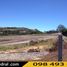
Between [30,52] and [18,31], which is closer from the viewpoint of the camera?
[30,52]

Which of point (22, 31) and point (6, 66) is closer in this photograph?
point (6, 66)

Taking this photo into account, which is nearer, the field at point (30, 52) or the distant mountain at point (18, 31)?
the field at point (30, 52)

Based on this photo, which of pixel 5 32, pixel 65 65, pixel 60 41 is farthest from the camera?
pixel 5 32

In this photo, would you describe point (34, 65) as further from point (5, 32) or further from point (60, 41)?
point (5, 32)

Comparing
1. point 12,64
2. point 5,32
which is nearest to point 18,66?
point 12,64

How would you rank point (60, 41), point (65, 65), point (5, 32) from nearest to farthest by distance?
point (65, 65) → point (60, 41) → point (5, 32)

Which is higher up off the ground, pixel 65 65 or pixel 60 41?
pixel 60 41

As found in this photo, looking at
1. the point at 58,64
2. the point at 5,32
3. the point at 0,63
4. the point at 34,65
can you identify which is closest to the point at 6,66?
the point at 0,63

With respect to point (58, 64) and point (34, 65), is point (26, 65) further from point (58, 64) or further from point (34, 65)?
point (58, 64)

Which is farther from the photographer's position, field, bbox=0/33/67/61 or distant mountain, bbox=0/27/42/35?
distant mountain, bbox=0/27/42/35

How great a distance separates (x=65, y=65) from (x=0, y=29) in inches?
4633

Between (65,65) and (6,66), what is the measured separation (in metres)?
1.58

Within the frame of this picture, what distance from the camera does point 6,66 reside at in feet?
24.8

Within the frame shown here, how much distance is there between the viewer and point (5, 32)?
405 feet
